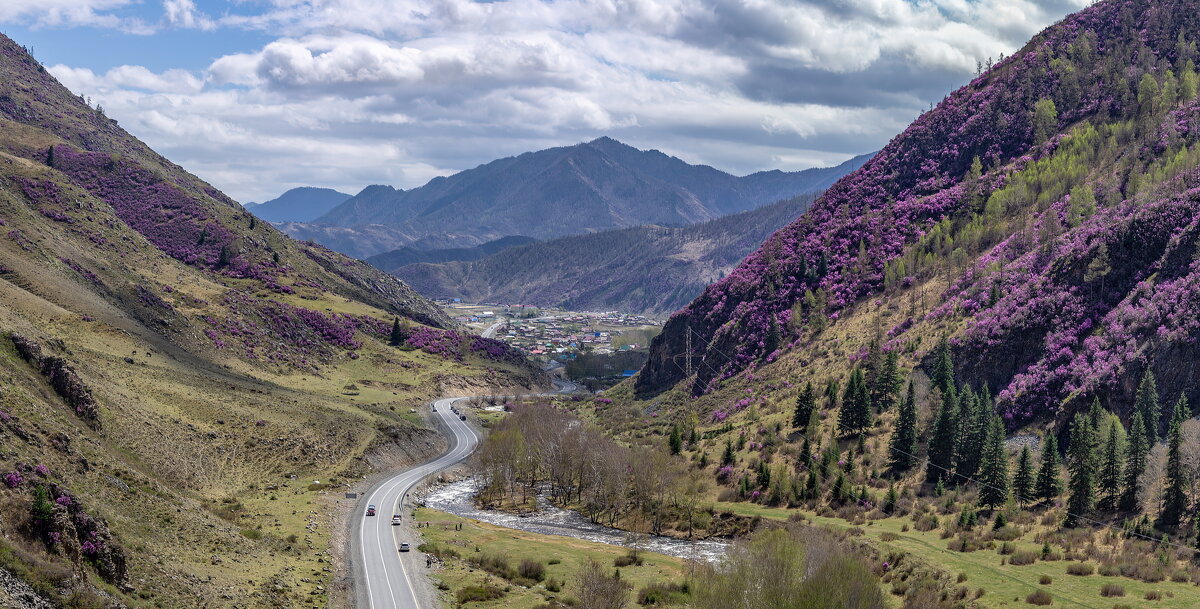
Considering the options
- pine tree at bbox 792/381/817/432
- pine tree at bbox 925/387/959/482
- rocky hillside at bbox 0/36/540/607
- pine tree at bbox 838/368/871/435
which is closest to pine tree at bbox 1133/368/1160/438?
pine tree at bbox 925/387/959/482

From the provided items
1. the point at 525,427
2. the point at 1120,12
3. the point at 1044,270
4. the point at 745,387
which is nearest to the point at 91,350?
the point at 525,427

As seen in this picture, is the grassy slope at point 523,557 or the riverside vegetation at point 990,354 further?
the riverside vegetation at point 990,354

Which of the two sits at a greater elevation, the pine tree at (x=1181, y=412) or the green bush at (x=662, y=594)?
the pine tree at (x=1181, y=412)

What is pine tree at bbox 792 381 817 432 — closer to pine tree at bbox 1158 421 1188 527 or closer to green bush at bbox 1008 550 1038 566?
pine tree at bbox 1158 421 1188 527

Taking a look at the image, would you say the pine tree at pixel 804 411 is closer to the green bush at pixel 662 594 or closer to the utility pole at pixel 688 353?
the utility pole at pixel 688 353

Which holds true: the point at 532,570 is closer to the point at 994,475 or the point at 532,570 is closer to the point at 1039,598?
the point at 1039,598

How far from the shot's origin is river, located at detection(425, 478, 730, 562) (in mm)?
79625

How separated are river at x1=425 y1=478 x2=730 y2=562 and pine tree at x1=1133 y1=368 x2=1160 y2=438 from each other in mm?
41388

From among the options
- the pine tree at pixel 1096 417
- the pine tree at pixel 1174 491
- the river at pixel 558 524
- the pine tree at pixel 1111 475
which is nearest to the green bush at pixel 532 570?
the river at pixel 558 524

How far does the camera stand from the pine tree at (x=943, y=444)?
8812 cm

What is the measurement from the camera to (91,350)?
113 meters

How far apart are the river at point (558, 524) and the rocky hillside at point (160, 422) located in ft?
43.5

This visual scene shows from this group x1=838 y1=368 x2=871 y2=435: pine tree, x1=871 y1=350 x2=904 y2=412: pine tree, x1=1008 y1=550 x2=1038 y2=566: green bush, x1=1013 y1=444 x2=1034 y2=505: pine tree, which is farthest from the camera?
x1=871 y1=350 x2=904 y2=412: pine tree

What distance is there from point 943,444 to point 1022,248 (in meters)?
59.5
